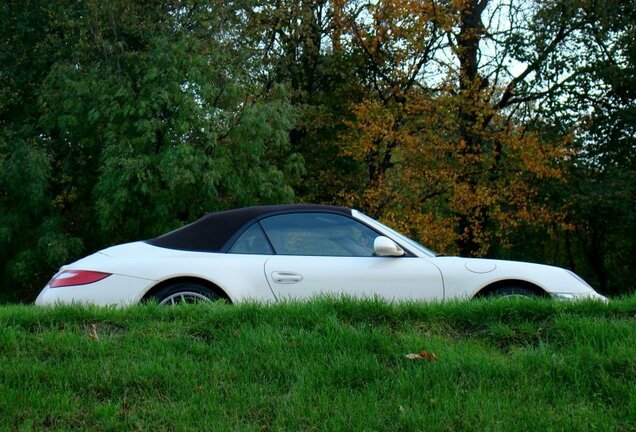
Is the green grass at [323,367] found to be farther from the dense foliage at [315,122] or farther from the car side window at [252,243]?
the dense foliage at [315,122]

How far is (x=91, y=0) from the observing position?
725 inches

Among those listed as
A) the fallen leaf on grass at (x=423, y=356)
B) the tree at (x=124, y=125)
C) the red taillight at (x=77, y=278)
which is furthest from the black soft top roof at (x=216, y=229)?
the tree at (x=124, y=125)

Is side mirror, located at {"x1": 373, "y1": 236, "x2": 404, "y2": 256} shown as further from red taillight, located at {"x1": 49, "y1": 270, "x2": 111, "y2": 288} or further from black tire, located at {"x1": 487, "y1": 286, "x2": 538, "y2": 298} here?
red taillight, located at {"x1": 49, "y1": 270, "x2": 111, "y2": 288}

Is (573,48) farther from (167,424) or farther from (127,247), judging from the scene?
(167,424)

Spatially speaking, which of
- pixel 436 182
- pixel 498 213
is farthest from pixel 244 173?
pixel 498 213

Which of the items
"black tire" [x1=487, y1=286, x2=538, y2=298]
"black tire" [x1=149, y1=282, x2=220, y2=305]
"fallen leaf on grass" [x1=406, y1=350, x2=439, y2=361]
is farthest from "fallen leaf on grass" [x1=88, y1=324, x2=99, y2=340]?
"black tire" [x1=487, y1=286, x2=538, y2=298]

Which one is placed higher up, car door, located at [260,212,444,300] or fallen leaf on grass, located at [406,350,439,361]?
car door, located at [260,212,444,300]

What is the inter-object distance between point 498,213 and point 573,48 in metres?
6.15

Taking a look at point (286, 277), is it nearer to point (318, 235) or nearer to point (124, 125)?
point (318, 235)

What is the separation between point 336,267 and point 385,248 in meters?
0.47

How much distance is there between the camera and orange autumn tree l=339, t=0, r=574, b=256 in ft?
72.6

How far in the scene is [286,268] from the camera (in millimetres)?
7090

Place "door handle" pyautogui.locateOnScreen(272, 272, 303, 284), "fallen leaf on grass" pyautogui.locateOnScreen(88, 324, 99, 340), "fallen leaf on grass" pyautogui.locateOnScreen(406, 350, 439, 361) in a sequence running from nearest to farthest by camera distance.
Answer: "fallen leaf on grass" pyautogui.locateOnScreen(406, 350, 439, 361) < "fallen leaf on grass" pyautogui.locateOnScreen(88, 324, 99, 340) < "door handle" pyautogui.locateOnScreen(272, 272, 303, 284)

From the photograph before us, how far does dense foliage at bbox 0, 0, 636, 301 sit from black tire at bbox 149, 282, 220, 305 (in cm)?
925
